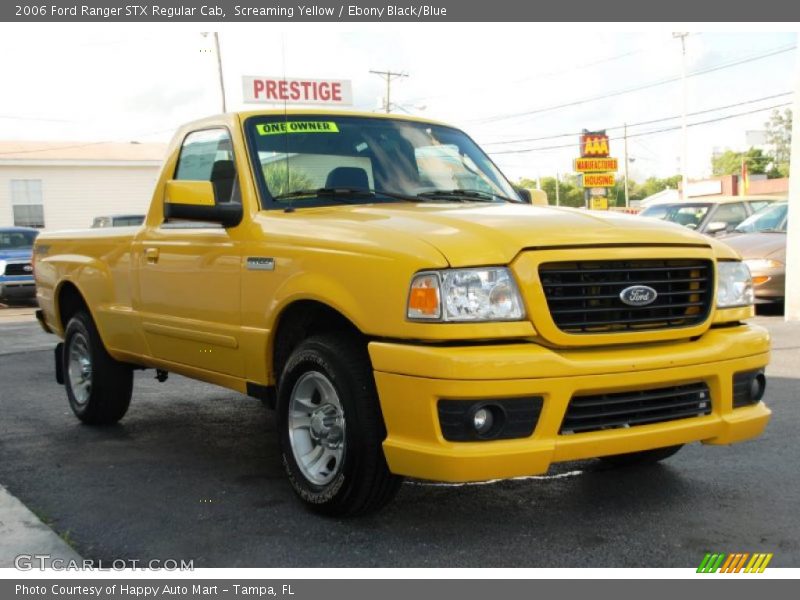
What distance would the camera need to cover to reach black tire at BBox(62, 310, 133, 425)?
646cm

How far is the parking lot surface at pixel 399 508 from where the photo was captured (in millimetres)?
3844

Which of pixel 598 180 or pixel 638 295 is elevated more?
pixel 598 180

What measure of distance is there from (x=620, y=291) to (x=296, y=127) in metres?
2.21

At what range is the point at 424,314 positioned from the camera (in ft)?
12.1

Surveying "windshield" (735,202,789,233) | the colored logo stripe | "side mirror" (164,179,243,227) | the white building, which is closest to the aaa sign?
the white building

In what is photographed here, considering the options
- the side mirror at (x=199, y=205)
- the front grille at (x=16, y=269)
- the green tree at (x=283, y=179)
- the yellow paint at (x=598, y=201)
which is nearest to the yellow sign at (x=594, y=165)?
the yellow paint at (x=598, y=201)

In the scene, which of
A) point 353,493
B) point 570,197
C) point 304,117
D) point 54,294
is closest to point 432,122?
point 304,117

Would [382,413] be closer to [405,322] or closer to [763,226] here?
[405,322]

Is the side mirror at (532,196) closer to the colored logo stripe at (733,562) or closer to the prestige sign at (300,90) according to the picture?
the colored logo stripe at (733,562)

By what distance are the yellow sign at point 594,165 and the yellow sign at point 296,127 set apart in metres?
27.8

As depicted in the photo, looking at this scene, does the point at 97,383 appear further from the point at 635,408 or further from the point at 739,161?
A: the point at 739,161

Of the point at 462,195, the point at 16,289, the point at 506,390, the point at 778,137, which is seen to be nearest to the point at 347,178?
the point at 462,195

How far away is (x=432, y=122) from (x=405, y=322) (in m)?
2.44

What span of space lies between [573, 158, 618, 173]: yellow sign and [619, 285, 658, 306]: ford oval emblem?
28.9m
